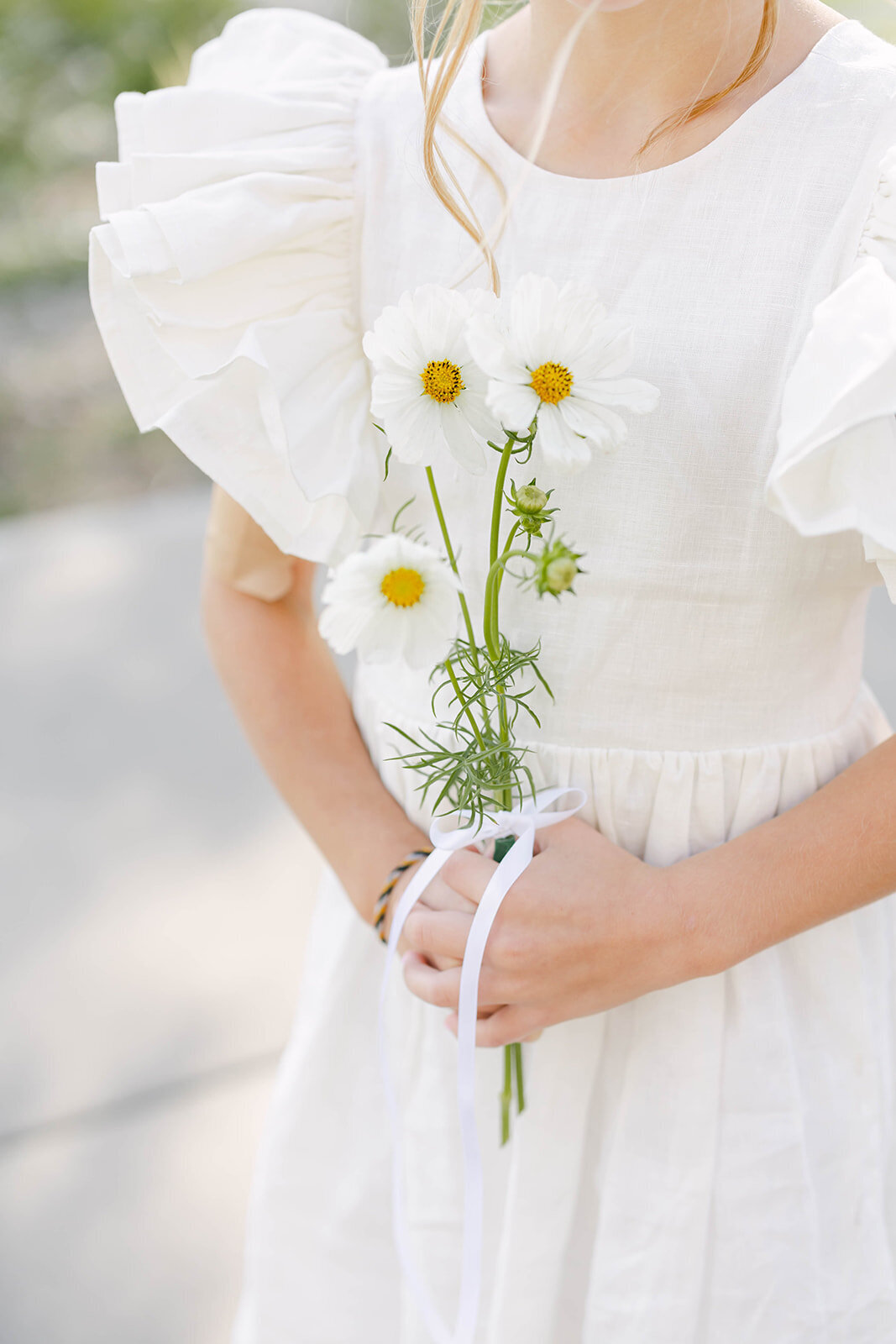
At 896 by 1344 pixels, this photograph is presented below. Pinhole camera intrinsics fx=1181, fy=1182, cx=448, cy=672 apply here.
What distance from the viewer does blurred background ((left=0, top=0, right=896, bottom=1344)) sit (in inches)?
59.1

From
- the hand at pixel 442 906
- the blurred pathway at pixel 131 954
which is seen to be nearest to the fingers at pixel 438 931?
the hand at pixel 442 906

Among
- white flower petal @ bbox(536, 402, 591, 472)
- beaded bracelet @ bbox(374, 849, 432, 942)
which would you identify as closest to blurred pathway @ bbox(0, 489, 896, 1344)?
beaded bracelet @ bbox(374, 849, 432, 942)

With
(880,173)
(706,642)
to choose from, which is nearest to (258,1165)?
(706,642)

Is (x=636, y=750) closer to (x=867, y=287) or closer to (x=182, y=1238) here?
(x=867, y=287)

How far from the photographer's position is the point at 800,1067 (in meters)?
0.79

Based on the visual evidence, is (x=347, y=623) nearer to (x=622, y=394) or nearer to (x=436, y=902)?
(x=622, y=394)

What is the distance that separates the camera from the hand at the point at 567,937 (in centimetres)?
72

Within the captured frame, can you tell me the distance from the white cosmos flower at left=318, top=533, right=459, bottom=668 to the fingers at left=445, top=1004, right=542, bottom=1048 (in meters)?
0.28

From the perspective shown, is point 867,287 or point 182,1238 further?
point 182,1238

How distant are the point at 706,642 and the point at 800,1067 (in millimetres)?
296

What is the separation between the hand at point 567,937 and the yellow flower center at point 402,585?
0.24m

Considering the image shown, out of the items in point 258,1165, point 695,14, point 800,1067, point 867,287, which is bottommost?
point 258,1165

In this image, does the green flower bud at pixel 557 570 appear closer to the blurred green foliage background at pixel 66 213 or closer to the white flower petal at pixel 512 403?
the white flower petal at pixel 512 403

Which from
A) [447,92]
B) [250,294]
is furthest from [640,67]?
[250,294]
